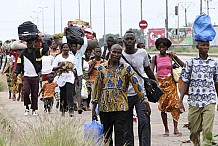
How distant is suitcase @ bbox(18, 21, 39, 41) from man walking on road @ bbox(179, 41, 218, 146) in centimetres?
625

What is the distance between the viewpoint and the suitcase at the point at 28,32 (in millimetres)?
14539

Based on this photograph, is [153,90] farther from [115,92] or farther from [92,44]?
[92,44]

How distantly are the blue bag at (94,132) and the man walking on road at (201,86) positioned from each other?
137 centimetres

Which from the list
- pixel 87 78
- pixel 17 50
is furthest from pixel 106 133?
pixel 17 50

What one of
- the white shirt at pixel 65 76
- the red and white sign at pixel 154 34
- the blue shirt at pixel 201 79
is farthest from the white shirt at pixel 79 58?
the red and white sign at pixel 154 34

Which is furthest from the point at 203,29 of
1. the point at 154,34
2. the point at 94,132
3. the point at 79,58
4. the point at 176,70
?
the point at 154,34

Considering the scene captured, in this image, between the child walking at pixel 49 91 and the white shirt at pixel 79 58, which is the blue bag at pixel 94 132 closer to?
the white shirt at pixel 79 58

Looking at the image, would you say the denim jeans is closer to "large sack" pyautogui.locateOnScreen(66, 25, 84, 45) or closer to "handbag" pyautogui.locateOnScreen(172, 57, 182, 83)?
"handbag" pyautogui.locateOnScreen(172, 57, 182, 83)

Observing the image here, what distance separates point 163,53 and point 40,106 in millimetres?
7312

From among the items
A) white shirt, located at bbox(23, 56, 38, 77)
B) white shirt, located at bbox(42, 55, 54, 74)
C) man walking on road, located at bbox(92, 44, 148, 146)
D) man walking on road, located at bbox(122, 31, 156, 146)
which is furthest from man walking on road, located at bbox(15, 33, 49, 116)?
man walking on road, located at bbox(92, 44, 148, 146)

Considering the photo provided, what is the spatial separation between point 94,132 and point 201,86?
1724 mm

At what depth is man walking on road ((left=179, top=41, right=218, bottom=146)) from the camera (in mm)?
8828

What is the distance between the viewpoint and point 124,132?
338 inches

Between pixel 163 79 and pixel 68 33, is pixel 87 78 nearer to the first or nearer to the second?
pixel 68 33
